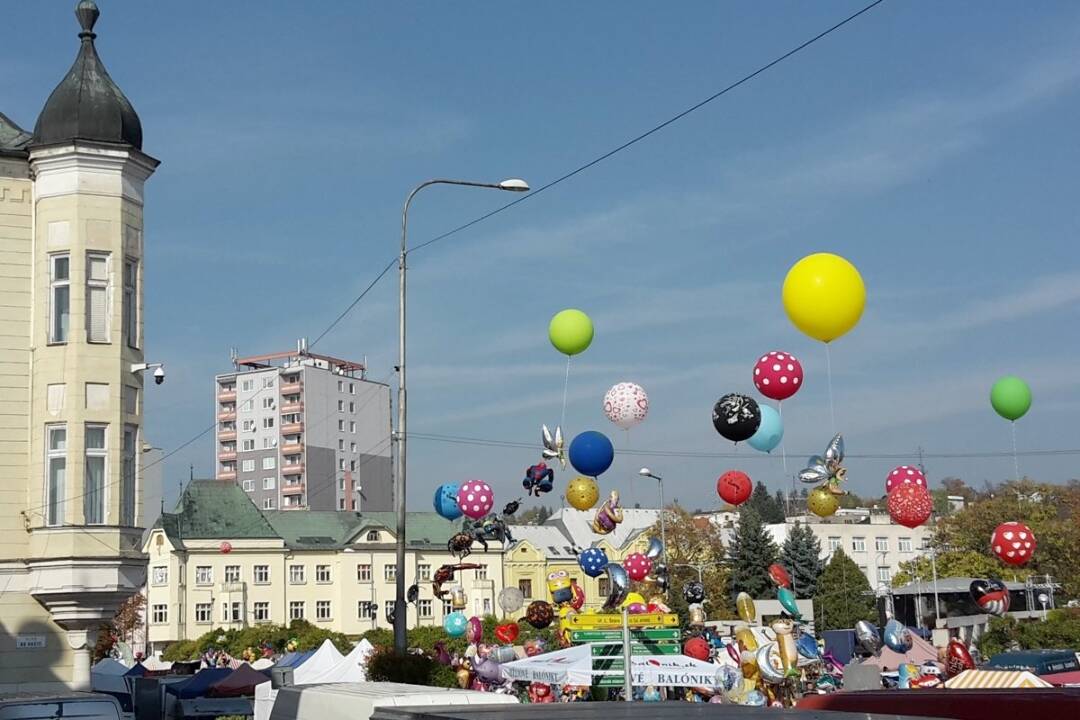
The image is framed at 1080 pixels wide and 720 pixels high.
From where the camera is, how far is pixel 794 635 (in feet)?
91.7

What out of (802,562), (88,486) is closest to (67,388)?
(88,486)

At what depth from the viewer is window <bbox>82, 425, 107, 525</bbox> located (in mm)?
24234

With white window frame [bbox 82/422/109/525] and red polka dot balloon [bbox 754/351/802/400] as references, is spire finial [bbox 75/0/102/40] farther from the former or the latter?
red polka dot balloon [bbox 754/351/802/400]

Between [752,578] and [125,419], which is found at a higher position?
[125,419]

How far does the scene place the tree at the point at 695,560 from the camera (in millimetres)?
88188

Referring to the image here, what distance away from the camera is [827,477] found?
28.0m

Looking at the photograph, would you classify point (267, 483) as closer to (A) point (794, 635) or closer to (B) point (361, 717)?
(A) point (794, 635)

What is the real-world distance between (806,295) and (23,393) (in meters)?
14.9

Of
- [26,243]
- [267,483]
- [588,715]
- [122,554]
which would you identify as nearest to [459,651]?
[122,554]

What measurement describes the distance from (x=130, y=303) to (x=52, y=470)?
356 centimetres

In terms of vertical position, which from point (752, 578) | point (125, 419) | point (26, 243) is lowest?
point (752, 578)

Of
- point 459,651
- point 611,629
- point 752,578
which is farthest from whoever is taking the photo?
point 752,578

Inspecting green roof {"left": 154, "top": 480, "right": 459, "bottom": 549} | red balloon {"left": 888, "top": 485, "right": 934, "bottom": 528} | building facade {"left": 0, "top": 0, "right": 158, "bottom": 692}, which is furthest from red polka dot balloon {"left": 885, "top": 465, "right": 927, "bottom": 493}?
green roof {"left": 154, "top": 480, "right": 459, "bottom": 549}

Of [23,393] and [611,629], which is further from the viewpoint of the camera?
[611,629]
